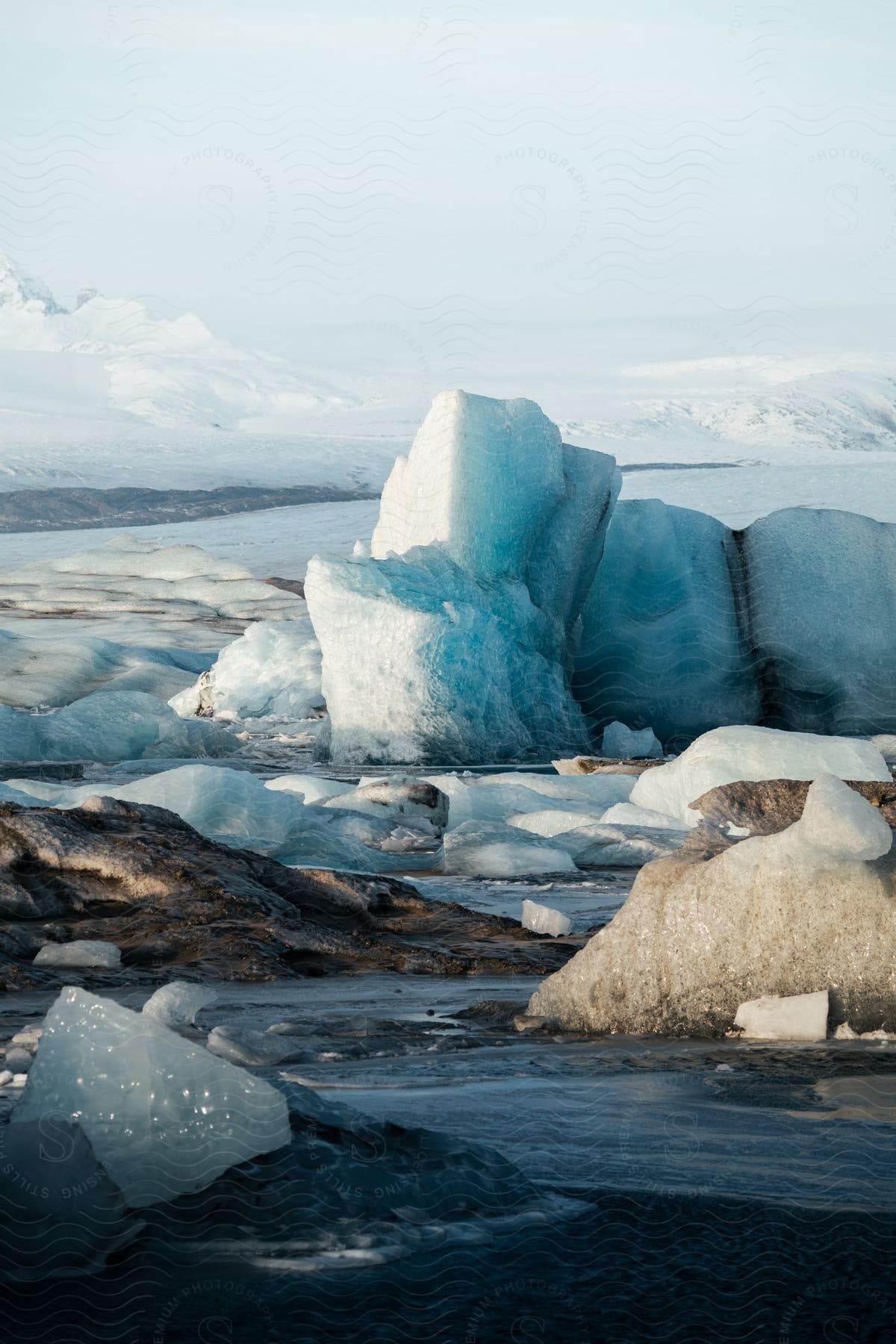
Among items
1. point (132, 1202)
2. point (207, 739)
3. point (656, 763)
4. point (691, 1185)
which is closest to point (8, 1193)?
point (132, 1202)

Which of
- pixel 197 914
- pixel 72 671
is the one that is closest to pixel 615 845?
pixel 197 914

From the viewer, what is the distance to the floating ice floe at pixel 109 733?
1255 centimetres

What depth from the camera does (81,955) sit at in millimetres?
4047

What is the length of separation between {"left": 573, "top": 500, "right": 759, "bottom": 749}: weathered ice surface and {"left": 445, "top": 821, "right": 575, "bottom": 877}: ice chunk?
21.9ft

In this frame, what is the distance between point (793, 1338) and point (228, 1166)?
2.45 ft

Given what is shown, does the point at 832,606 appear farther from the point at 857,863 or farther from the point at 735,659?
the point at 857,863

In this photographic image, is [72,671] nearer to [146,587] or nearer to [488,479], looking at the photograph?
[488,479]

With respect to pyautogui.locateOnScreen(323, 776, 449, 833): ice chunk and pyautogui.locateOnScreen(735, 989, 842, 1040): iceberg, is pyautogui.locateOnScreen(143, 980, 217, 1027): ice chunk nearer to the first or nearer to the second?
pyautogui.locateOnScreen(735, 989, 842, 1040): iceberg

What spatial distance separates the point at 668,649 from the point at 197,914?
385 inches

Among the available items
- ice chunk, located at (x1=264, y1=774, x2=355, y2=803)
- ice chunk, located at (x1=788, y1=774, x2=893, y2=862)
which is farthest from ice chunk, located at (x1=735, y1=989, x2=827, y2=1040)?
ice chunk, located at (x1=264, y1=774, x2=355, y2=803)

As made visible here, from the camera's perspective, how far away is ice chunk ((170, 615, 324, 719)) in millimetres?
16266

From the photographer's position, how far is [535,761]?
1259cm

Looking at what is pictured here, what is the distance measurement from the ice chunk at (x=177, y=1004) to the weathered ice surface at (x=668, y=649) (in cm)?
1060

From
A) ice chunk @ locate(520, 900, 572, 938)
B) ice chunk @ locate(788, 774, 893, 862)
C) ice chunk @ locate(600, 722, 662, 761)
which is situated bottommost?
ice chunk @ locate(600, 722, 662, 761)
